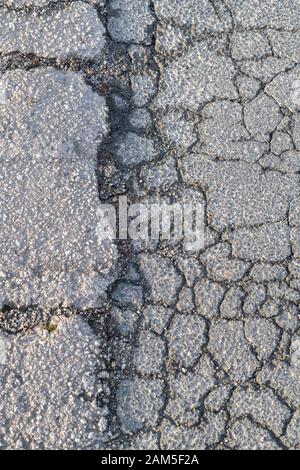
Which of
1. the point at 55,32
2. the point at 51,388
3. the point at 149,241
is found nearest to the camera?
the point at 51,388

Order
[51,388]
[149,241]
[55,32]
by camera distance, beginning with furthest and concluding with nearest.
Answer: [55,32] → [149,241] → [51,388]

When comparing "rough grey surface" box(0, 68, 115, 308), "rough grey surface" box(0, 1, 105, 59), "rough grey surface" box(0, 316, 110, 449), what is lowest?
"rough grey surface" box(0, 316, 110, 449)

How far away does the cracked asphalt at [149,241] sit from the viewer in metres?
2.28

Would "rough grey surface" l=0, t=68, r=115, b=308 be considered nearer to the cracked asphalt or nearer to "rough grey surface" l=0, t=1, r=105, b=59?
the cracked asphalt

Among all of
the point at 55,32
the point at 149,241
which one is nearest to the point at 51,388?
the point at 149,241

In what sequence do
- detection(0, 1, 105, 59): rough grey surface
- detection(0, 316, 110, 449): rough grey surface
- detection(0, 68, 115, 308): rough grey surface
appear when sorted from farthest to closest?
detection(0, 1, 105, 59): rough grey surface, detection(0, 68, 115, 308): rough grey surface, detection(0, 316, 110, 449): rough grey surface

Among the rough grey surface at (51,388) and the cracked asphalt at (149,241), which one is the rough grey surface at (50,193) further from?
the rough grey surface at (51,388)

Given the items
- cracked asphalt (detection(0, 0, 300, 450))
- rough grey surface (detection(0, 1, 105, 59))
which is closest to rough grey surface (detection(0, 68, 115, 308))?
cracked asphalt (detection(0, 0, 300, 450))

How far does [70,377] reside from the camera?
7.43 feet

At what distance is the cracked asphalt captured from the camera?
89.7 inches

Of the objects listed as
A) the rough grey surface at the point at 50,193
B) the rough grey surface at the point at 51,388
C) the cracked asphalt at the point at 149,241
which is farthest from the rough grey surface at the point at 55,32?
the rough grey surface at the point at 51,388

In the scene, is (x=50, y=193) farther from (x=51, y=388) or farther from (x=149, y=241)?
(x=51, y=388)

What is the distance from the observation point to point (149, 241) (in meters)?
2.49

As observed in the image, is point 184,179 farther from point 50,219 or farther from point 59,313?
point 59,313
